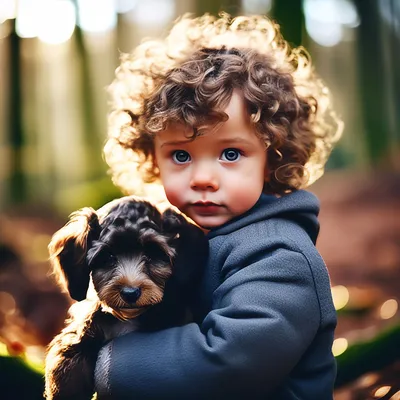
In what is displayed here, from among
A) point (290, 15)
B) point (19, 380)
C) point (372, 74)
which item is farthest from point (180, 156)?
point (372, 74)

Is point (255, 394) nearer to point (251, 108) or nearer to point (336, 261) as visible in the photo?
point (251, 108)

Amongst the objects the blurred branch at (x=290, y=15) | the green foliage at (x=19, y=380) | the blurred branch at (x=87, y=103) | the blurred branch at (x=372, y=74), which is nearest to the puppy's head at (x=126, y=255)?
the green foliage at (x=19, y=380)

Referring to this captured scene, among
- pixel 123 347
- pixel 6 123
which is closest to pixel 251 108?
pixel 123 347

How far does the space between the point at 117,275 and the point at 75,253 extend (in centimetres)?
20

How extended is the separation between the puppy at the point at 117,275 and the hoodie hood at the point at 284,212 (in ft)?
0.51

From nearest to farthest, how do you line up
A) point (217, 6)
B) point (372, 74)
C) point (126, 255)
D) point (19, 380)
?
point (126, 255) → point (19, 380) → point (217, 6) → point (372, 74)

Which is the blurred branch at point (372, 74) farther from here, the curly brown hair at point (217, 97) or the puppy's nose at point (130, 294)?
the puppy's nose at point (130, 294)

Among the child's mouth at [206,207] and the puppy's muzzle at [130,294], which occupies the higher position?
the child's mouth at [206,207]

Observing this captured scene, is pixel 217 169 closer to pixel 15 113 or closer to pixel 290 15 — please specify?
pixel 290 15

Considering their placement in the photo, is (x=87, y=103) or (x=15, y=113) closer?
(x=15, y=113)

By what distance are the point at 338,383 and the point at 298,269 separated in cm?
148

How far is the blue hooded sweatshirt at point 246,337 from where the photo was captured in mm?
1869

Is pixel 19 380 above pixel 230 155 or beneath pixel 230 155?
beneath

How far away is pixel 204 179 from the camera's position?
2.14 metres
